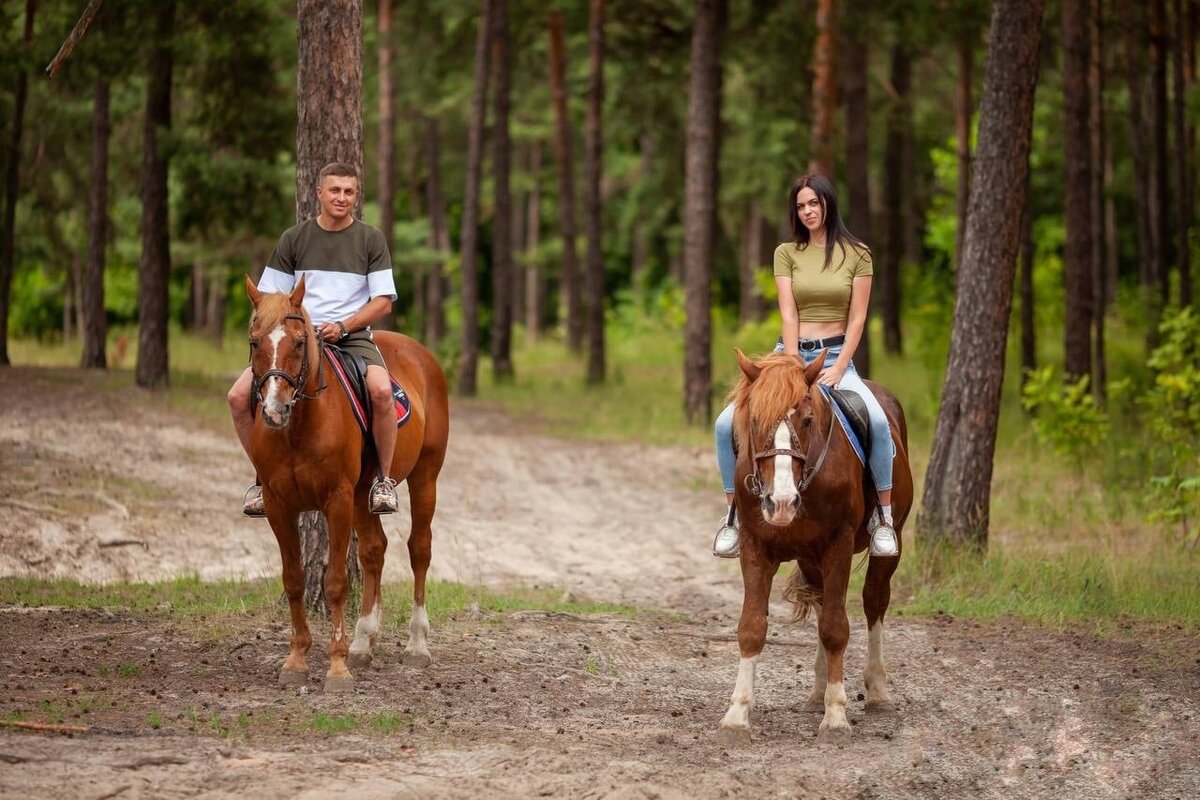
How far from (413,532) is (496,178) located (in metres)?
24.6

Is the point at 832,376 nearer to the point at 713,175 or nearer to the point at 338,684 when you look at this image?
the point at 338,684

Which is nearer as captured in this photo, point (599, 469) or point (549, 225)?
point (599, 469)

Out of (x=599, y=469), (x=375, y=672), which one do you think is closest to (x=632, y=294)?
(x=599, y=469)

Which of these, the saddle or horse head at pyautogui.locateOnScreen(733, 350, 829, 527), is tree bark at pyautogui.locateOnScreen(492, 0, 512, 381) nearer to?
the saddle

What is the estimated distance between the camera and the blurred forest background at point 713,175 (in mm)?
13656

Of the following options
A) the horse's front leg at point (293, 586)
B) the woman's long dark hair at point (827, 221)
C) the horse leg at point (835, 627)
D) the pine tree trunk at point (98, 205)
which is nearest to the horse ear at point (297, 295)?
the horse's front leg at point (293, 586)

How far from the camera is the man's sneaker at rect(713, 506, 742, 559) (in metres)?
8.44

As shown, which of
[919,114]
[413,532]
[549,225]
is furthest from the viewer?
[549,225]

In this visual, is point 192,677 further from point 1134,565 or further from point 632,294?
point 632,294

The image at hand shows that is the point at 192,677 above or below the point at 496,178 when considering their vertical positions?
below

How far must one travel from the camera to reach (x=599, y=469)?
2161 cm

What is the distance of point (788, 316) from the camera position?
29.4ft

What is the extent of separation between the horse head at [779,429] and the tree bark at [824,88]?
62.1 feet

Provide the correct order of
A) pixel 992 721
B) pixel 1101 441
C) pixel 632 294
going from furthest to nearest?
1. pixel 632 294
2. pixel 1101 441
3. pixel 992 721
